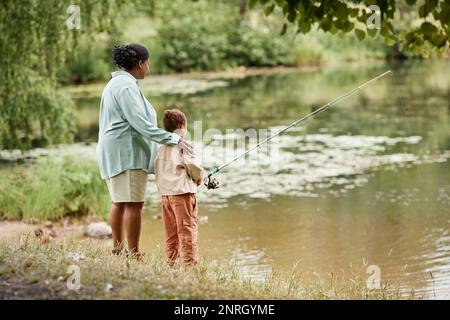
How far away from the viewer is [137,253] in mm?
6215

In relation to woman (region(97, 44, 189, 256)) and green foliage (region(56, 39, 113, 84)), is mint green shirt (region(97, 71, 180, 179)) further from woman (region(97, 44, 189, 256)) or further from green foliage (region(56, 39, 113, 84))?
green foliage (region(56, 39, 113, 84))


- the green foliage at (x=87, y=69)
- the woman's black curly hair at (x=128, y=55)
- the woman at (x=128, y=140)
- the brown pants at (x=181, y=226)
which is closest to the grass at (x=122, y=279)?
the brown pants at (x=181, y=226)

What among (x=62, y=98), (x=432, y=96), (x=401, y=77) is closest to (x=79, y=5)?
(x=62, y=98)

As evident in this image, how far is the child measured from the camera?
633cm

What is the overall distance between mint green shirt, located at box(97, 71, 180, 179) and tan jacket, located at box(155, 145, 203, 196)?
11 cm

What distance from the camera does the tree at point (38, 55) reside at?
37.4ft

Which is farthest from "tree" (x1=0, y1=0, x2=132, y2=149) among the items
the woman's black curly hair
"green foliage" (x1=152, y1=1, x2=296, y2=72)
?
"green foliage" (x1=152, y1=1, x2=296, y2=72)

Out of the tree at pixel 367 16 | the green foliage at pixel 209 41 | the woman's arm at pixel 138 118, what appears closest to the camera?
the tree at pixel 367 16

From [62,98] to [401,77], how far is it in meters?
20.8

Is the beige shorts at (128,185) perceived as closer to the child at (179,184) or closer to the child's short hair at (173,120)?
the child at (179,184)

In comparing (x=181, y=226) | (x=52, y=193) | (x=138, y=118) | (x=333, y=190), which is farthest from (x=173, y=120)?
(x=333, y=190)

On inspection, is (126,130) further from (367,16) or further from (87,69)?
(87,69)

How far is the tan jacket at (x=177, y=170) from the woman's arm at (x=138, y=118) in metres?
0.17

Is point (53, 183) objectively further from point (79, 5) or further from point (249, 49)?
point (249, 49)
